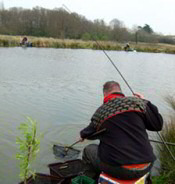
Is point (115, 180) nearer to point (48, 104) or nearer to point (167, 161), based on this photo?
point (167, 161)

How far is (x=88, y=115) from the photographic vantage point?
7238mm

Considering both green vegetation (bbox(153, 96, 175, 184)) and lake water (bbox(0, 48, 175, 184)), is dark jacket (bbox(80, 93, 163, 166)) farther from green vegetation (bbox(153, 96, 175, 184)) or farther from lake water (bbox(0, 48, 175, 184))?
lake water (bbox(0, 48, 175, 184))

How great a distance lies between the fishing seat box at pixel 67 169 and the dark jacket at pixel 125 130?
0.90 m

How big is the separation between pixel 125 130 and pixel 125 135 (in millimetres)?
57

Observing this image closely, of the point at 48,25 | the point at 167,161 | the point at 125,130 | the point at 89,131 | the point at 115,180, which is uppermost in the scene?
the point at 48,25

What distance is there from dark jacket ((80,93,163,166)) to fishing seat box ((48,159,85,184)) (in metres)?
0.90

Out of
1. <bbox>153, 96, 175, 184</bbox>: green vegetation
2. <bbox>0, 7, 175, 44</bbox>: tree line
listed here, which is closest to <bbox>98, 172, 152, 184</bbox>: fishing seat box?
<bbox>153, 96, 175, 184</bbox>: green vegetation

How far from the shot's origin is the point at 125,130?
8.31 feet

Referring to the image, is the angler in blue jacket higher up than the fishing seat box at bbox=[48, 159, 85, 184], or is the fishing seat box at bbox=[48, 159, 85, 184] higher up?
the angler in blue jacket

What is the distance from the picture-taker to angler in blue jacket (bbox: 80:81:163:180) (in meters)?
2.55

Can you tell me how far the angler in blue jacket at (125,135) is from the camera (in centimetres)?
255

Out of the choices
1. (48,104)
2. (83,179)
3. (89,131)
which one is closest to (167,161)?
(83,179)

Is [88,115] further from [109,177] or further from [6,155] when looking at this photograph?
[109,177]

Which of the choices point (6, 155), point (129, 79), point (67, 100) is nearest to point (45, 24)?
point (129, 79)
